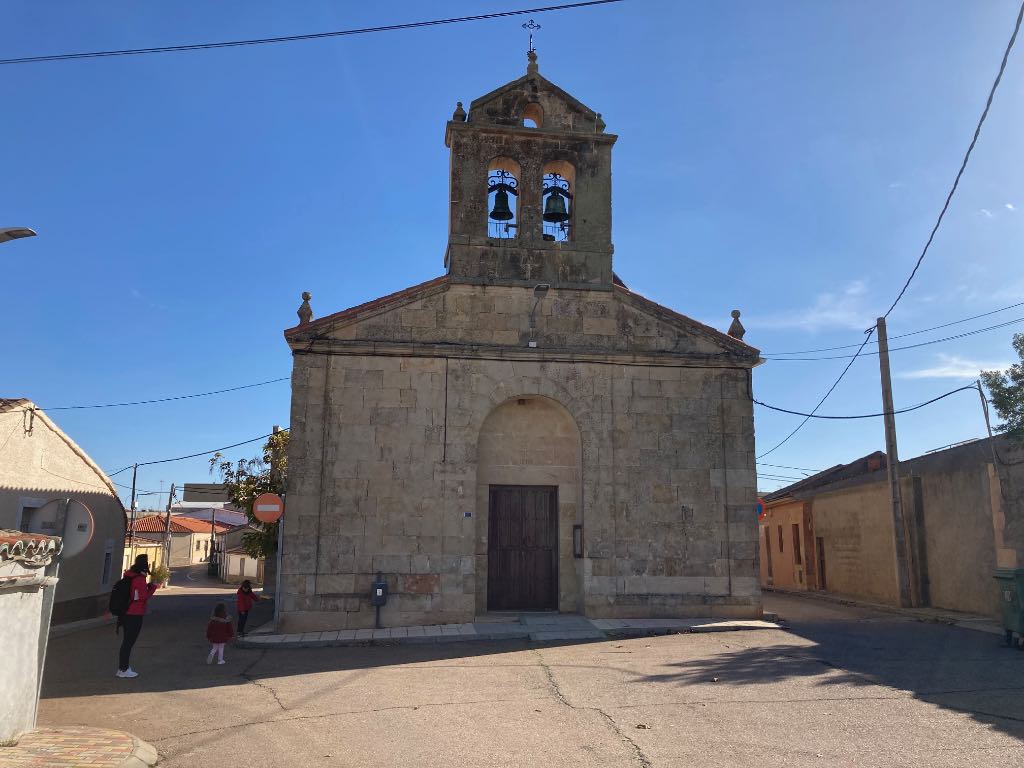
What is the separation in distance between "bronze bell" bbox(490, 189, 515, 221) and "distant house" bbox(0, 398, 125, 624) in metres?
9.17

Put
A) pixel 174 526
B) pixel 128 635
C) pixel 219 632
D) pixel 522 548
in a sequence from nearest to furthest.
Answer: pixel 128 635
pixel 219 632
pixel 522 548
pixel 174 526

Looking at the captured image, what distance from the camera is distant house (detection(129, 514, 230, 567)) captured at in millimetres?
51625

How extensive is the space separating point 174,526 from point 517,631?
48.6m

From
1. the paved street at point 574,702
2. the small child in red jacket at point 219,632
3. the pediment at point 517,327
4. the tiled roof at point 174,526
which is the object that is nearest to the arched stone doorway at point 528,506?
the pediment at point 517,327

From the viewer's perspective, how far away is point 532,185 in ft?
50.9

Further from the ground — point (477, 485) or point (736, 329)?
point (736, 329)

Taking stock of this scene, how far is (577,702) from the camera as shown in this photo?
795cm

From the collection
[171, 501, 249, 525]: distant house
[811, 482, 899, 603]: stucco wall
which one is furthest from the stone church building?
[171, 501, 249, 525]: distant house

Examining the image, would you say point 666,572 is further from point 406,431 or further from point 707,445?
point 406,431

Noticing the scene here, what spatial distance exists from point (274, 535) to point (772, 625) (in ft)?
38.4

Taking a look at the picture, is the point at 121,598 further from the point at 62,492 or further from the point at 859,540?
the point at 859,540

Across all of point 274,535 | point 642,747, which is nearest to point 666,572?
point 642,747

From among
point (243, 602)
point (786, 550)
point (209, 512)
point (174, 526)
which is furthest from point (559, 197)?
point (209, 512)

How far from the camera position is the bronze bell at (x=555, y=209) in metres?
15.5
